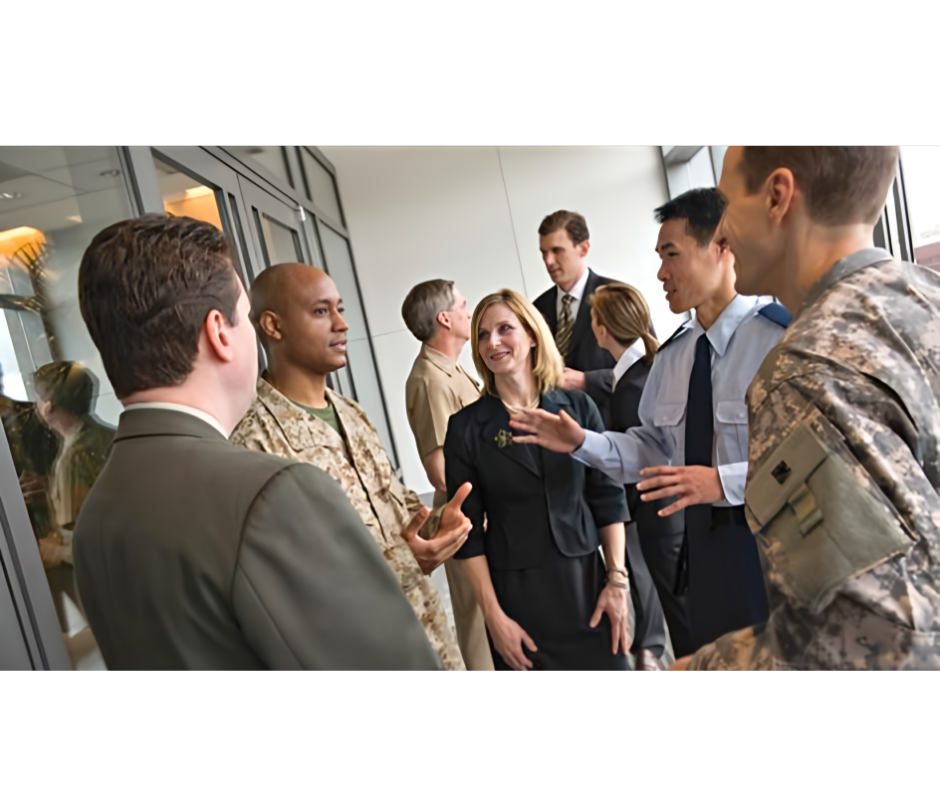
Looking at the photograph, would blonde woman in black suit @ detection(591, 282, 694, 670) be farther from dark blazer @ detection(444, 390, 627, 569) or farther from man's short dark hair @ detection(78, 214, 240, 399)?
man's short dark hair @ detection(78, 214, 240, 399)

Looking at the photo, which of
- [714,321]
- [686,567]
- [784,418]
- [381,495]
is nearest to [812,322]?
[784,418]

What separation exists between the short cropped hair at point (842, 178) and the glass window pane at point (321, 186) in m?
0.87

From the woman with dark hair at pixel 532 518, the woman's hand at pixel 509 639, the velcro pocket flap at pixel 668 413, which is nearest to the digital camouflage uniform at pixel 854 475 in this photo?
the velcro pocket flap at pixel 668 413

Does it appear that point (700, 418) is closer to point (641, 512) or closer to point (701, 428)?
point (701, 428)

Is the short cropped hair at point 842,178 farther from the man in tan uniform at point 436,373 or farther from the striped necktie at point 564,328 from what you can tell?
the man in tan uniform at point 436,373

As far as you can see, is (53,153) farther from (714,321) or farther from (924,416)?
(924,416)

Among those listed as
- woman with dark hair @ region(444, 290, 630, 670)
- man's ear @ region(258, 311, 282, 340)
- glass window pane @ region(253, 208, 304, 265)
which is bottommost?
woman with dark hair @ region(444, 290, 630, 670)

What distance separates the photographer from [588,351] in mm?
1407

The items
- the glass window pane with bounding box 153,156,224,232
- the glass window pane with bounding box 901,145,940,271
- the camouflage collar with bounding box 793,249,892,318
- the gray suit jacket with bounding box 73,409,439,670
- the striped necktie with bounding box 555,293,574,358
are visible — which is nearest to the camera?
the gray suit jacket with bounding box 73,409,439,670

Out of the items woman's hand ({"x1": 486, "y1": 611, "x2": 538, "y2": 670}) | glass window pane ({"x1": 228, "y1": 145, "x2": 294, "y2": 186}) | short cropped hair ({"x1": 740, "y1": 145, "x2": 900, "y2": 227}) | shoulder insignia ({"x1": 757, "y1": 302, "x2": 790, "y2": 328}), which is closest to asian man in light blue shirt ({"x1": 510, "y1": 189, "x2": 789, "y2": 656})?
shoulder insignia ({"x1": 757, "y1": 302, "x2": 790, "y2": 328})

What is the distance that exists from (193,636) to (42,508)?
76 centimetres

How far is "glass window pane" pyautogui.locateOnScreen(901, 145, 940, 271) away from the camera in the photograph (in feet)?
3.90

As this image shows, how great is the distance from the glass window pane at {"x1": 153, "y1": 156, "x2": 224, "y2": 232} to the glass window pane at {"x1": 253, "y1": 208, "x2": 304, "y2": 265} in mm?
94

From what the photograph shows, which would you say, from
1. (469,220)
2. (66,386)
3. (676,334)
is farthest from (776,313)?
(66,386)
